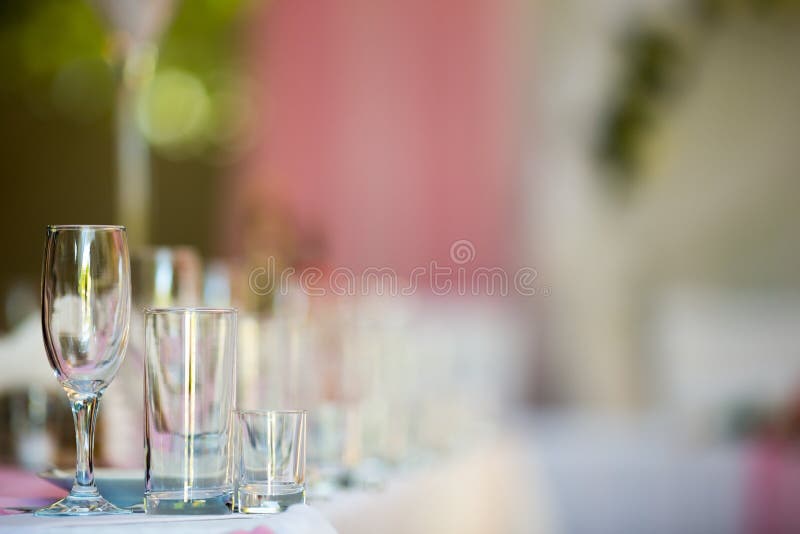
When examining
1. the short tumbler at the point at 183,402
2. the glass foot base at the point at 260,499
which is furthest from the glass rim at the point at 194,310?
the glass foot base at the point at 260,499

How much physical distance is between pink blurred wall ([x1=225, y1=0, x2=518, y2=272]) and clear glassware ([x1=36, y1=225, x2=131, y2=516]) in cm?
407

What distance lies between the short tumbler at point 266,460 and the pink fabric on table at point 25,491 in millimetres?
206

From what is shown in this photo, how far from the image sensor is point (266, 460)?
1.02m

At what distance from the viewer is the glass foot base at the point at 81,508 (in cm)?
Result: 100

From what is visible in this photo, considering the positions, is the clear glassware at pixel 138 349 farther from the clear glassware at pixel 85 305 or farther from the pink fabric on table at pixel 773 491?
the pink fabric on table at pixel 773 491

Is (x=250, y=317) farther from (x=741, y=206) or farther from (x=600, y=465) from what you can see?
(x=741, y=206)

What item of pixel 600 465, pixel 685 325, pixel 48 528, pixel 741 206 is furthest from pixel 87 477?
pixel 741 206

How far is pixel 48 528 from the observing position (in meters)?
0.92

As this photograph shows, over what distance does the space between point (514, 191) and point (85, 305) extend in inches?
167

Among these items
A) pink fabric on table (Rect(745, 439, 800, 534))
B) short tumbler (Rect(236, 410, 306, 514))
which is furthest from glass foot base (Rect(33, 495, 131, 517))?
pink fabric on table (Rect(745, 439, 800, 534))

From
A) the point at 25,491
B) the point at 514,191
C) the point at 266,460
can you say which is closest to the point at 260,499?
the point at 266,460

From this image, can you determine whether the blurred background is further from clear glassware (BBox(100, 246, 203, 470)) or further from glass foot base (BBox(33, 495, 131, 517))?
glass foot base (BBox(33, 495, 131, 517))

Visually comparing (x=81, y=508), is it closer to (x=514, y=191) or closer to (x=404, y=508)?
(x=404, y=508)

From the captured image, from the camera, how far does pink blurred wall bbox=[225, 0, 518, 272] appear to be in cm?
521
